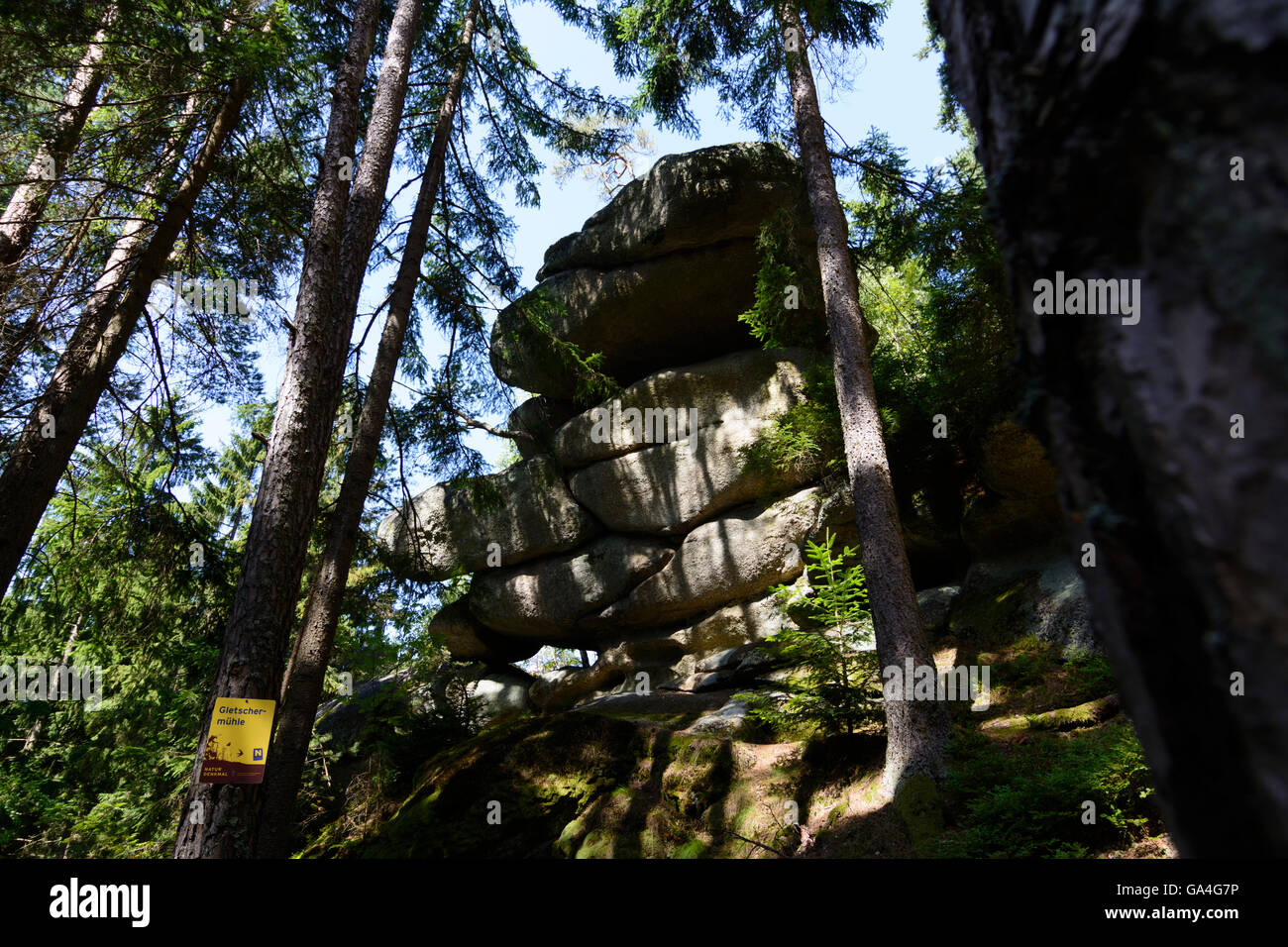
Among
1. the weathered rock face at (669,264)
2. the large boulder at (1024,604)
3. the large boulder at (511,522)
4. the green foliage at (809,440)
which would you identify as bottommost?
the large boulder at (1024,604)

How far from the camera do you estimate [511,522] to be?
1542cm

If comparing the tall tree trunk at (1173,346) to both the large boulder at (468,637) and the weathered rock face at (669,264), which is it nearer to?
the weathered rock face at (669,264)

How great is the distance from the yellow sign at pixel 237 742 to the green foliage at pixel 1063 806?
4827mm

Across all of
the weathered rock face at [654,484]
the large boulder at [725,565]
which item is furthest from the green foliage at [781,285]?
the large boulder at [725,565]

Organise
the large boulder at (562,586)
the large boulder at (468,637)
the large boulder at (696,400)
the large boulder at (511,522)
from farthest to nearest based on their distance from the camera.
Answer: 1. the large boulder at (468,637)
2. the large boulder at (511,522)
3. the large boulder at (562,586)
4. the large boulder at (696,400)

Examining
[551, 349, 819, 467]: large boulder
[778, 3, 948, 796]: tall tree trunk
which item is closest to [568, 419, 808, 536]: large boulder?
[551, 349, 819, 467]: large boulder

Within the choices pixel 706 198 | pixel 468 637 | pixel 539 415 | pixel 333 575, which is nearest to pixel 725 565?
pixel 468 637

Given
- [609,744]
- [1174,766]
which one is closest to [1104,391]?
[1174,766]

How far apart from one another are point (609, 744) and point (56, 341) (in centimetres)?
763

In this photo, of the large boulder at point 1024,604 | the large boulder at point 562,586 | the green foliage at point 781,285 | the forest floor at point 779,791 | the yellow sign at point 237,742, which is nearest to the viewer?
the yellow sign at point 237,742

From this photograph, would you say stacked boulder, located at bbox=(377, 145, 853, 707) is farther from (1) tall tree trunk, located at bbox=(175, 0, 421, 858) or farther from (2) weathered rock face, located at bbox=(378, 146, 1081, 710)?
(1) tall tree trunk, located at bbox=(175, 0, 421, 858)

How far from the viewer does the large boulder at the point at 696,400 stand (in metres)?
13.7

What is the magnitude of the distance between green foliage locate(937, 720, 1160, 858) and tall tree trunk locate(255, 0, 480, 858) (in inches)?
218

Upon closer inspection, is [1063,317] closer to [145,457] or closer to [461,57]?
[145,457]
